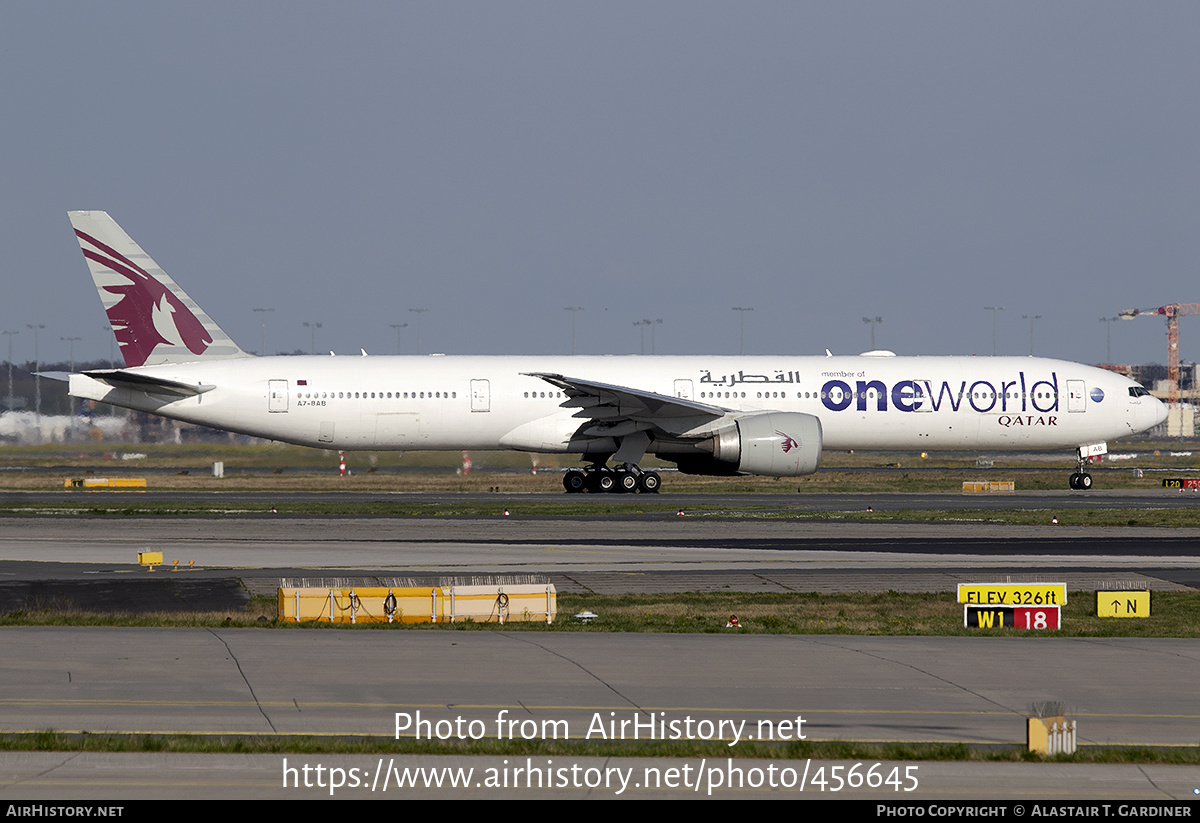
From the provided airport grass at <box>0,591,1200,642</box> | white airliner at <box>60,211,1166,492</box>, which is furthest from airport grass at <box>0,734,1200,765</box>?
white airliner at <box>60,211,1166,492</box>

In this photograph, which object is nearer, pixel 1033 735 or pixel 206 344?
pixel 1033 735

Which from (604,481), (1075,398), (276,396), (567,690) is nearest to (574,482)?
(604,481)

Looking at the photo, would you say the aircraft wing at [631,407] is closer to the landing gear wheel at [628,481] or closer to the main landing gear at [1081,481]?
the landing gear wheel at [628,481]

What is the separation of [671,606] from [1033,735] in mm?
10443

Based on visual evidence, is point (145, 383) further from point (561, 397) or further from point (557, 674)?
point (557, 674)

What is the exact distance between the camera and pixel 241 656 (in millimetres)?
15023

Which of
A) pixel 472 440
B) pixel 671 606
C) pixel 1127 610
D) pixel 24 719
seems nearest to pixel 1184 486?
pixel 472 440

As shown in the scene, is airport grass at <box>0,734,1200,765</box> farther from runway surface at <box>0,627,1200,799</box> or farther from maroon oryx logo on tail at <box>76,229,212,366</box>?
maroon oryx logo on tail at <box>76,229,212,366</box>

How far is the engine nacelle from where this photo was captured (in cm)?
4062

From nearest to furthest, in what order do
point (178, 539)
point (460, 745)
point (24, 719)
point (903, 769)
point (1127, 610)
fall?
point (903, 769) → point (460, 745) → point (24, 719) → point (1127, 610) → point (178, 539)

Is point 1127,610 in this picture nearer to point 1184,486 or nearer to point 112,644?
point 112,644

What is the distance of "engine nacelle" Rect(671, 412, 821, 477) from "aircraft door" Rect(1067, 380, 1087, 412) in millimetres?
11192

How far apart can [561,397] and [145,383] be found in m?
13.9

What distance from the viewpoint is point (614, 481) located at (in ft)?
146
